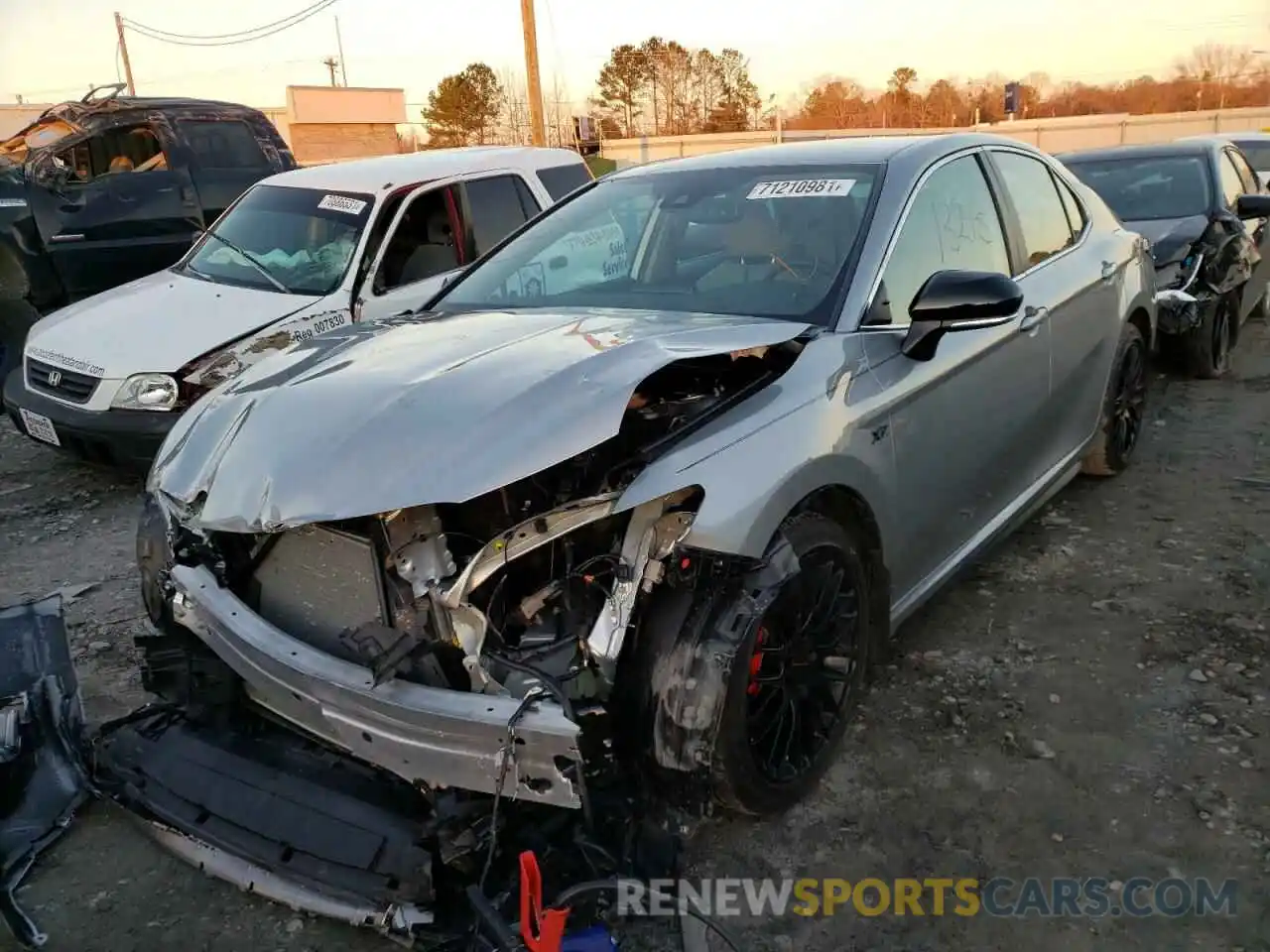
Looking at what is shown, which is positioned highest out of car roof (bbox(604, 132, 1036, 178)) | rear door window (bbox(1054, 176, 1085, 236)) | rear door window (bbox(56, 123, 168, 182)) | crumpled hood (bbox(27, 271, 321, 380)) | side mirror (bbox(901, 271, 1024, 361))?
rear door window (bbox(56, 123, 168, 182))

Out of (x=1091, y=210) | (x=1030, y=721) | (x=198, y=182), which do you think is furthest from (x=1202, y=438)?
(x=198, y=182)

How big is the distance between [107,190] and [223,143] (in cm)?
120

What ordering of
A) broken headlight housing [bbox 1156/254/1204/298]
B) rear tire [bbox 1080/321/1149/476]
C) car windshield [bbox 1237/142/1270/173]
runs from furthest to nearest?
1. car windshield [bbox 1237/142/1270/173]
2. broken headlight housing [bbox 1156/254/1204/298]
3. rear tire [bbox 1080/321/1149/476]

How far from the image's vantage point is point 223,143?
8664 mm

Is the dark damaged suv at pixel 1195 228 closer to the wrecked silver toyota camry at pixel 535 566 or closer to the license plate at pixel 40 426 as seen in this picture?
the wrecked silver toyota camry at pixel 535 566

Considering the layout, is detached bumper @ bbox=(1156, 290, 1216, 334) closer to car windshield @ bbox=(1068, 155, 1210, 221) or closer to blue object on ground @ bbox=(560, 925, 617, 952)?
car windshield @ bbox=(1068, 155, 1210, 221)

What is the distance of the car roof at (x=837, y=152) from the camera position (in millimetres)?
3410

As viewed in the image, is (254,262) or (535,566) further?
(254,262)

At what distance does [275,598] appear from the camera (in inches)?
102

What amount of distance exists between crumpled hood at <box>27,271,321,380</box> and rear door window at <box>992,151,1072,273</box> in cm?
382

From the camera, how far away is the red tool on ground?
197cm

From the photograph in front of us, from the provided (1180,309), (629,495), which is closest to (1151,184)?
(1180,309)

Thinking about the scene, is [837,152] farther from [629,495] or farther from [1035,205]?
[629,495]

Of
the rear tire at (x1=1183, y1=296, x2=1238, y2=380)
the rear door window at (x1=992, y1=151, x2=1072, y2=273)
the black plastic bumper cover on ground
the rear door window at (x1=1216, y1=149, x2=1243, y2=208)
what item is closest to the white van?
the black plastic bumper cover on ground
